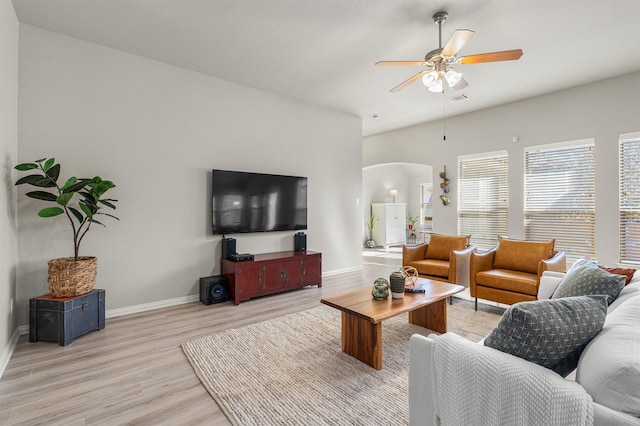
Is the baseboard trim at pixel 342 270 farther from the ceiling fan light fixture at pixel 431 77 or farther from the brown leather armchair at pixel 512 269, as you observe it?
the ceiling fan light fixture at pixel 431 77

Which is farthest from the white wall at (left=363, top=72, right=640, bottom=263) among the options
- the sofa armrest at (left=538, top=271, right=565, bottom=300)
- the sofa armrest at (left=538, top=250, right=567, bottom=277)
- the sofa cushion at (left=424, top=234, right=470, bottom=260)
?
the sofa armrest at (left=538, top=271, right=565, bottom=300)

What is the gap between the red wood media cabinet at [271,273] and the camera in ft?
13.1

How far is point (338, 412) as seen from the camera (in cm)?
190

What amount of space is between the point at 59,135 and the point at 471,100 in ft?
18.7

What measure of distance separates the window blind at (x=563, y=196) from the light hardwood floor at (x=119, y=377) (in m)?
4.45

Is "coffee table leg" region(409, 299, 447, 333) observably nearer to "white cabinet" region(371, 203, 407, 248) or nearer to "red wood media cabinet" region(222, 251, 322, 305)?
"red wood media cabinet" region(222, 251, 322, 305)

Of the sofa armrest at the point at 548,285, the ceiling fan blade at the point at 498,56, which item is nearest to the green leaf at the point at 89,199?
the ceiling fan blade at the point at 498,56

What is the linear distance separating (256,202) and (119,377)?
2713mm

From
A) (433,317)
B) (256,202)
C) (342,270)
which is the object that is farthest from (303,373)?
(342,270)

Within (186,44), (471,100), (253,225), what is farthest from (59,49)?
(471,100)

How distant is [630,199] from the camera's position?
165 inches

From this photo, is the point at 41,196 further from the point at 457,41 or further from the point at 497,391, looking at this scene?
the point at 457,41

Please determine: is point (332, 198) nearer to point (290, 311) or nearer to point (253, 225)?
point (253, 225)

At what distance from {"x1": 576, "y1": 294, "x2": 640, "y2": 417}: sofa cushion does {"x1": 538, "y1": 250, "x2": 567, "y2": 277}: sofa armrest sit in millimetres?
2313
